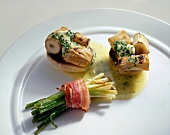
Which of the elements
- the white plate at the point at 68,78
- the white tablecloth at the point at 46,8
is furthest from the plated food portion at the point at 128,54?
the white tablecloth at the point at 46,8

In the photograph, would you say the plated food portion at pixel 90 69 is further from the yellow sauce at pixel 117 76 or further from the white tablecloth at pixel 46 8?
the white tablecloth at pixel 46 8

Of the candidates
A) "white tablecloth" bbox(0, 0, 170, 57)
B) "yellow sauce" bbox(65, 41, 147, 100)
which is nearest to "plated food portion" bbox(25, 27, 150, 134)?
"yellow sauce" bbox(65, 41, 147, 100)

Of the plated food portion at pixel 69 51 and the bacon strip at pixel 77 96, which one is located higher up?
the plated food portion at pixel 69 51

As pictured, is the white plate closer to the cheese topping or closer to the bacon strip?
the bacon strip

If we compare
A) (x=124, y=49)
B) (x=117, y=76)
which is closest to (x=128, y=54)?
(x=124, y=49)

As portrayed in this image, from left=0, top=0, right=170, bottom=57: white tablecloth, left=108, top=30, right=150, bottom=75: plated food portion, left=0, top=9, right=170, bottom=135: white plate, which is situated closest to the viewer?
left=0, top=9, right=170, bottom=135: white plate

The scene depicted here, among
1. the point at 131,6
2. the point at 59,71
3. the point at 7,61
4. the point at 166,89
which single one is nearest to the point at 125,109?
the point at 166,89
